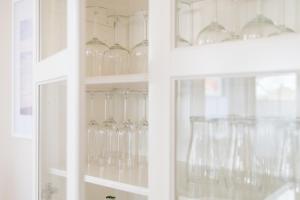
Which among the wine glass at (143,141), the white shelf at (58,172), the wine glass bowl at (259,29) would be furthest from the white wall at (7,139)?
the wine glass bowl at (259,29)

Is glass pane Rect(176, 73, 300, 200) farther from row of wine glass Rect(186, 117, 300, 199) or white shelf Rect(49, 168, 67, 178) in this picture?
white shelf Rect(49, 168, 67, 178)

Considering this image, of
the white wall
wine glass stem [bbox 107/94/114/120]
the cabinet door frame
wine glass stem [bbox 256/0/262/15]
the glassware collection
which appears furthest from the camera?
the white wall

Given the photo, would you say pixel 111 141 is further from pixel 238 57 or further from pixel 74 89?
pixel 238 57

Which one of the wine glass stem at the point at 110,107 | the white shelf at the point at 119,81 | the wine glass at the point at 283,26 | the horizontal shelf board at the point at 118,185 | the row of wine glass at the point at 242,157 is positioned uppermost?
the wine glass at the point at 283,26

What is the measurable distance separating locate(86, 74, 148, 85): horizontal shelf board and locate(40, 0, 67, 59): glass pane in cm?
16

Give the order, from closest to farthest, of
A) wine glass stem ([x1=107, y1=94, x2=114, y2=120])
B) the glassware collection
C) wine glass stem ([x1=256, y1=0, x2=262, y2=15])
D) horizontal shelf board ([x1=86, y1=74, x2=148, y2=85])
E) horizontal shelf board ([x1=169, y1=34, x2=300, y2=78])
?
horizontal shelf board ([x1=169, y1=34, x2=300, y2=78]) < wine glass stem ([x1=256, y1=0, x2=262, y2=15]) < horizontal shelf board ([x1=86, y1=74, x2=148, y2=85]) < the glassware collection < wine glass stem ([x1=107, y1=94, x2=114, y2=120])

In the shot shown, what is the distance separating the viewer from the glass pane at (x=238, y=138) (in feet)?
2.56

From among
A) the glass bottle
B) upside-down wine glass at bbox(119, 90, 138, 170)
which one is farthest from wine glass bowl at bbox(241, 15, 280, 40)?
upside-down wine glass at bbox(119, 90, 138, 170)

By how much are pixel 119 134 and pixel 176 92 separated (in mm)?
528

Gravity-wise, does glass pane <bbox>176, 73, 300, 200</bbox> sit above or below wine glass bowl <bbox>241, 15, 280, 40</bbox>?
below

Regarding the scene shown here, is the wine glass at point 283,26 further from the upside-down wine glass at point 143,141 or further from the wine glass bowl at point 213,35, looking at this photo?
the upside-down wine glass at point 143,141

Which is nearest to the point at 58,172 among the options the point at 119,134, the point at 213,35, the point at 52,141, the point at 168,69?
the point at 52,141

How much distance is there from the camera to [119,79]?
118cm

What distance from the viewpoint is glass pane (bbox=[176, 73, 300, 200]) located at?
78 cm
